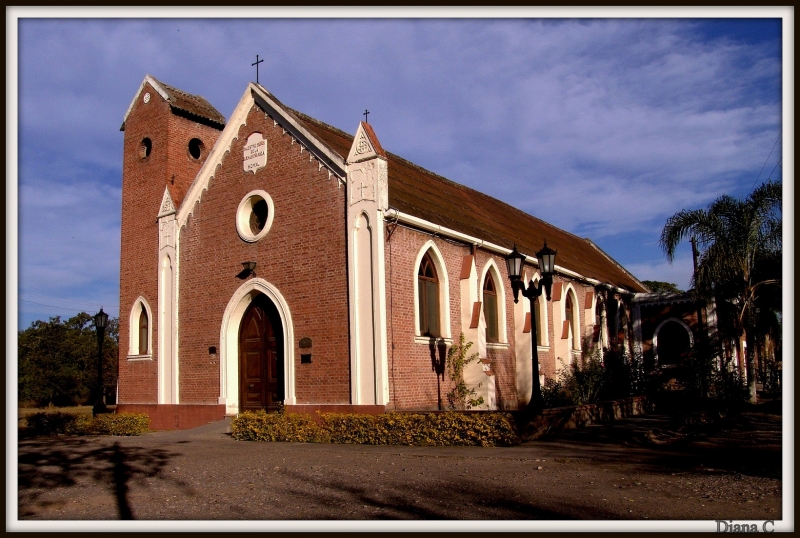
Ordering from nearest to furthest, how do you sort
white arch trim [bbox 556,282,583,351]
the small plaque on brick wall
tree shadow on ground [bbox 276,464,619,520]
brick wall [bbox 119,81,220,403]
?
tree shadow on ground [bbox 276,464,619,520] → the small plaque on brick wall → brick wall [bbox 119,81,220,403] → white arch trim [bbox 556,282,583,351]

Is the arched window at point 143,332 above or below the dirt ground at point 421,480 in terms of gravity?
above

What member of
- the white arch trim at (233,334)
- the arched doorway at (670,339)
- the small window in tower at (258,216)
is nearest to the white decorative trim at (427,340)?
the white arch trim at (233,334)

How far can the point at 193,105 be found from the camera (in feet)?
79.3

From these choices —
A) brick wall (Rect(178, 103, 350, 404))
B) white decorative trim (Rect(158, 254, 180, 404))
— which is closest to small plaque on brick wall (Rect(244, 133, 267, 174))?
brick wall (Rect(178, 103, 350, 404))

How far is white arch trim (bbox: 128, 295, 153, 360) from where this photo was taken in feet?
71.2

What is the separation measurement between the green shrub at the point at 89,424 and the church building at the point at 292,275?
191 centimetres

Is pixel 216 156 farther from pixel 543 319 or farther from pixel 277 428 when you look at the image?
pixel 543 319

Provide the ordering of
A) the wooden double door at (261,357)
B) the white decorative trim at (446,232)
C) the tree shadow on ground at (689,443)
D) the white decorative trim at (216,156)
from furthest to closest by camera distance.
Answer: the white decorative trim at (216,156) → the wooden double door at (261,357) → the white decorative trim at (446,232) → the tree shadow on ground at (689,443)

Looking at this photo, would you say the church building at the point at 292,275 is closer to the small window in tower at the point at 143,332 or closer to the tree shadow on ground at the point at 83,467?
the small window in tower at the point at 143,332

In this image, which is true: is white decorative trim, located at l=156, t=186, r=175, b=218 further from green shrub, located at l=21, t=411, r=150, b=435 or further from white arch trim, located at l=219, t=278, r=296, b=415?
green shrub, located at l=21, t=411, r=150, b=435

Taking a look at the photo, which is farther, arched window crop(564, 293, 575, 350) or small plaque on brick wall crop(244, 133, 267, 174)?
arched window crop(564, 293, 575, 350)

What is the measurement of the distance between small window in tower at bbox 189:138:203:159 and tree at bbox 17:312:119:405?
81.4 feet

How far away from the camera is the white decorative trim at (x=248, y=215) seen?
18.8 metres

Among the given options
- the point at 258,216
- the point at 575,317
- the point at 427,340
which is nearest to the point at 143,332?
the point at 258,216
